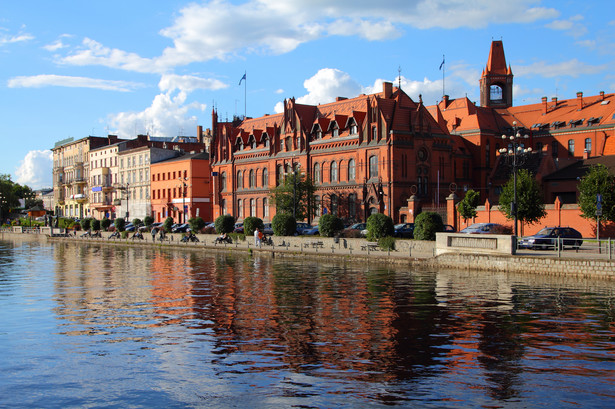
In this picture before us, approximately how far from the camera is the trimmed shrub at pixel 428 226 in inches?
1719

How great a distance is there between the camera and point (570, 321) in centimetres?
1978

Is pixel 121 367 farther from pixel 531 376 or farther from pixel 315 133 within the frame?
pixel 315 133

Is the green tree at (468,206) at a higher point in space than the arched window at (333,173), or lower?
lower

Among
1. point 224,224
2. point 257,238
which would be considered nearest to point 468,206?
point 257,238

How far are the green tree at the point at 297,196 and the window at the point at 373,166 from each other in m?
7.48

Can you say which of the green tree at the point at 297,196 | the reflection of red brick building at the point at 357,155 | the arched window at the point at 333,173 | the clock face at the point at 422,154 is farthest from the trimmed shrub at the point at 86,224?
the clock face at the point at 422,154

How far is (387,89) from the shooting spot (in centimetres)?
7100

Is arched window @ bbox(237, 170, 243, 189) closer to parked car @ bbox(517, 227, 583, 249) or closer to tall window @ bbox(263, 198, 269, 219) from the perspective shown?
tall window @ bbox(263, 198, 269, 219)

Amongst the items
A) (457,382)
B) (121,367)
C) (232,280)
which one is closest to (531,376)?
(457,382)

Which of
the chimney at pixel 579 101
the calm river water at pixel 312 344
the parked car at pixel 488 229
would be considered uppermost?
the chimney at pixel 579 101

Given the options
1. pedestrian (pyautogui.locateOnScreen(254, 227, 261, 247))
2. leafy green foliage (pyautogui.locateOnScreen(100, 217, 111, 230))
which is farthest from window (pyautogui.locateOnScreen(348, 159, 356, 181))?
leafy green foliage (pyautogui.locateOnScreen(100, 217, 111, 230))

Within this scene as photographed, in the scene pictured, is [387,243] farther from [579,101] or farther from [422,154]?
[579,101]

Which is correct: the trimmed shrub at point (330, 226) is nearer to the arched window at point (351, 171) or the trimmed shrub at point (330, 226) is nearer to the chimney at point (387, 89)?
the arched window at point (351, 171)

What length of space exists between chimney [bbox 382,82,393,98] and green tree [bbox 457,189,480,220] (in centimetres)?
1805
